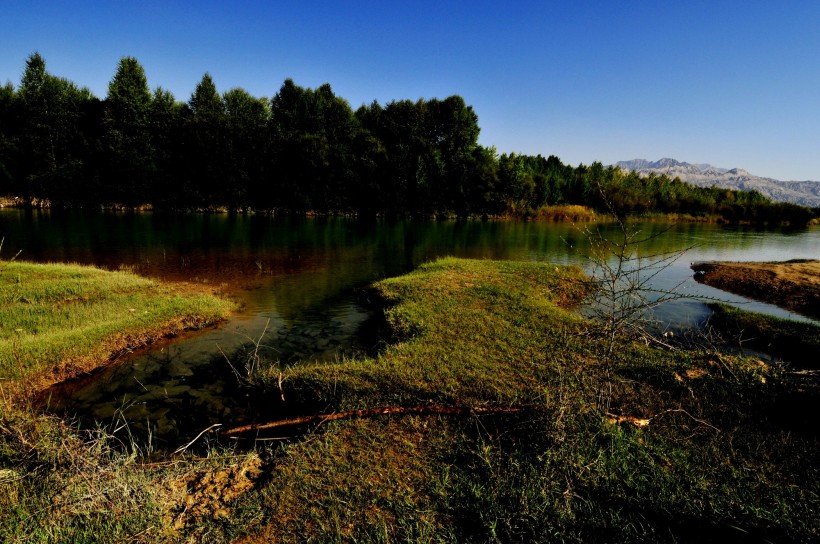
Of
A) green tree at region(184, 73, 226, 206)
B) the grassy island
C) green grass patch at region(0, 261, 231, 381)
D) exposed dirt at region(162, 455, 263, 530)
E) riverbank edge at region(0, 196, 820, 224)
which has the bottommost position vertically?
exposed dirt at region(162, 455, 263, 530)

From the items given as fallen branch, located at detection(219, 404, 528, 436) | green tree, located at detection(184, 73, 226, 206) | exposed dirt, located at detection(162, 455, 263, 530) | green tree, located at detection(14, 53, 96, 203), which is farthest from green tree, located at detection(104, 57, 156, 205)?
exposed dirt, located at detection(162, 455, 263, 530)

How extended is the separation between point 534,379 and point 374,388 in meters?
3.55

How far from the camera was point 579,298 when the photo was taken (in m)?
17.8

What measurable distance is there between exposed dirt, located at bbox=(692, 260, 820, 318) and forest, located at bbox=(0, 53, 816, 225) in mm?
35419

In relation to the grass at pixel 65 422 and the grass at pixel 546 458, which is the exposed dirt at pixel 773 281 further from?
the grass at pixel 65 422

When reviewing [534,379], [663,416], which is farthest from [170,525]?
[663,416]

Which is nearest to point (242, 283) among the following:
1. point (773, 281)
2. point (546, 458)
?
point (546, 458)

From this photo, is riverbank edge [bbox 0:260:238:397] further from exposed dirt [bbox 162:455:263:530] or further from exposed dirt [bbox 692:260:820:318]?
exposed dirt [bbox 692:260:820:318]

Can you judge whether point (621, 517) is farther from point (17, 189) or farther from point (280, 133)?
point (17, 189)

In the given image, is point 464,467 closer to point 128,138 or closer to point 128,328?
point 128,328

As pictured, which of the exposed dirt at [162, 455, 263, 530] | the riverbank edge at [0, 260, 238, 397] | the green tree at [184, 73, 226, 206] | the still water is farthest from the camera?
the green tree at [184, 73, 226, 206]

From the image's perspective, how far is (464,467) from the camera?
5613 millimetres

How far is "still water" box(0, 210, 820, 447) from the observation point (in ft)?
27.7

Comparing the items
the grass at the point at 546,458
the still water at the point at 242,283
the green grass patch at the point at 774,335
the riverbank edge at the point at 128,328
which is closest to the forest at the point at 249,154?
the still water at the point at 242,283
